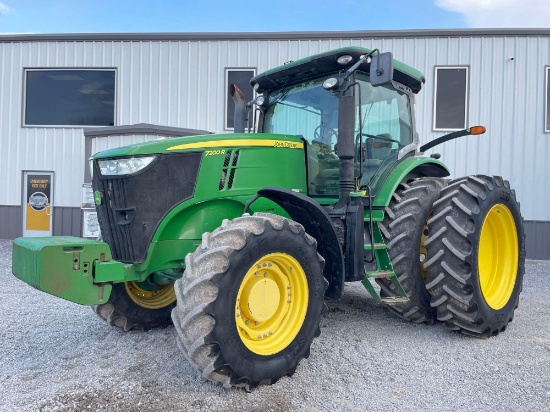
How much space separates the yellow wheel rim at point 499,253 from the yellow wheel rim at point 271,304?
7.30 ft

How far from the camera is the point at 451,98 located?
33.0ft

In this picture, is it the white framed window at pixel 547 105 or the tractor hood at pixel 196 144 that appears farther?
the white framed window at pixel 547 105

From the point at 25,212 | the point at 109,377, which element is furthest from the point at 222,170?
the point at 25,212

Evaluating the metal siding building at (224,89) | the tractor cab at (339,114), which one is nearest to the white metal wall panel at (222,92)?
Answer: the metal siding building at (224,89)

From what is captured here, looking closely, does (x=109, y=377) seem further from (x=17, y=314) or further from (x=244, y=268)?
(x=17, y=314)

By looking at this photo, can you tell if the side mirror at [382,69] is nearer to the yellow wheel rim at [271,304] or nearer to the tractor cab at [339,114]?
the tractor cab at [339,114]

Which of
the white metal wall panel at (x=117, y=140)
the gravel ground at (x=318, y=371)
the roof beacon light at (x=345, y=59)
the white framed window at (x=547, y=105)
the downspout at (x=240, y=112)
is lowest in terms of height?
the gravel ground at (x=318, y=371)

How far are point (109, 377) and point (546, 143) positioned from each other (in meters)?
9.80

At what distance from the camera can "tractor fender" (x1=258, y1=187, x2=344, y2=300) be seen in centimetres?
345

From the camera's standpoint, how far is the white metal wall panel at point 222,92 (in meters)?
9.78

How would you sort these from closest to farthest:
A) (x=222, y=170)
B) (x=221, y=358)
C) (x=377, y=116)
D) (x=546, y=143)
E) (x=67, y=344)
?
(x=221, y=358), (x=222, y=170), (x=67, y=344), (x=377, y=116), (x=546, y=143)

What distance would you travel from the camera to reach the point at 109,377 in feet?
10.5

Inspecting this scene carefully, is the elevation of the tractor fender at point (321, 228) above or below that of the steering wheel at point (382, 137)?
below

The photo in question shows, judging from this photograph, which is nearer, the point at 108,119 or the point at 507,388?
the point at 507,388
